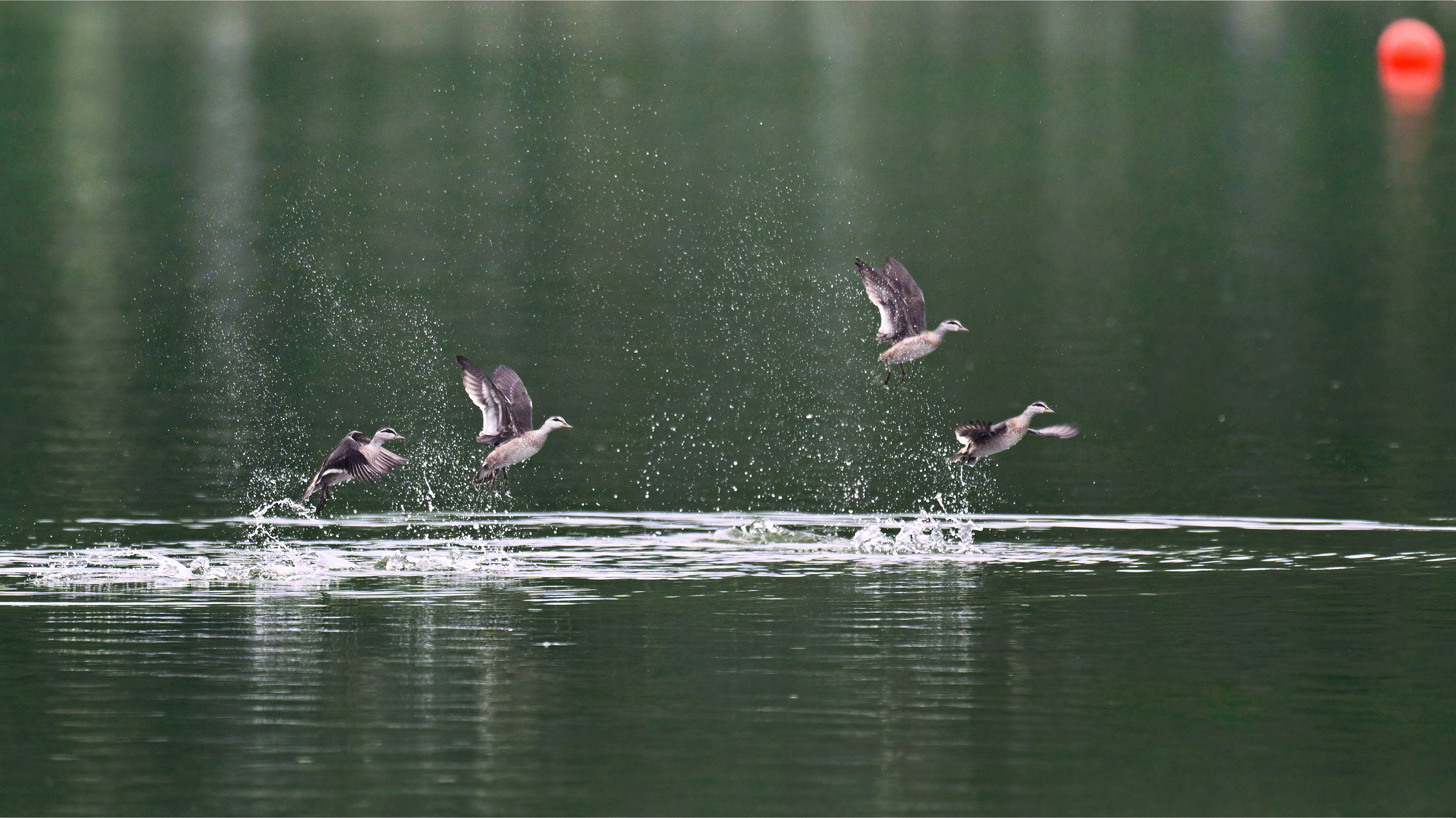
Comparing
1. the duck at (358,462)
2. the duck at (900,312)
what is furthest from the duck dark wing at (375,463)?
the duck at (900,312)

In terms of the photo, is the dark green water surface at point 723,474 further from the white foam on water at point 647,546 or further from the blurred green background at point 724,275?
the blurred green background at point 724,275

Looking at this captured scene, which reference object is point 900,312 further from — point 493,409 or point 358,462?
point 358,462

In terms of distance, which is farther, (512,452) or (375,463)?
(512,452)

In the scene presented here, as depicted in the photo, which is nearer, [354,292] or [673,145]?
[354,292]

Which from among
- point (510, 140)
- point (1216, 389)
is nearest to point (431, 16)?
point (510, 140)

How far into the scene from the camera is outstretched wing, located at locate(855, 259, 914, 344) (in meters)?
30.1

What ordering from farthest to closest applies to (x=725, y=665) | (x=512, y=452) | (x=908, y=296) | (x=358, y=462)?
(x=908, y=296)
(x=512, y=452)
(x=358, y=462)
(x=725, y=665)

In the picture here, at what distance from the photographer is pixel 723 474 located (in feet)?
118

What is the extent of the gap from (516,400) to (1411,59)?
10105 centimetres

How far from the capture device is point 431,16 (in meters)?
153

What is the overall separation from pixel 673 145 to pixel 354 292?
3605cm

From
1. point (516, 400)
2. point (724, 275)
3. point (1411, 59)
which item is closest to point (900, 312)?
point (516, 400)

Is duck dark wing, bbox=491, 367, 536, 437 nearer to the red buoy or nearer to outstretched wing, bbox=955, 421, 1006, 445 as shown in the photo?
outstretched wing, bbox=955, 421, 1006, 445

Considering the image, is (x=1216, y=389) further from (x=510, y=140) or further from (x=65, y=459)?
(x=510, y=140)
